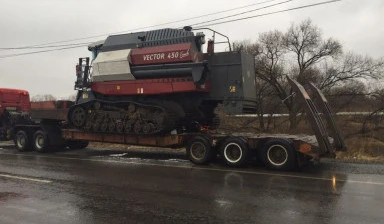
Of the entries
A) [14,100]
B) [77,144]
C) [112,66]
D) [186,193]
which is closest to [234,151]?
[186,193]

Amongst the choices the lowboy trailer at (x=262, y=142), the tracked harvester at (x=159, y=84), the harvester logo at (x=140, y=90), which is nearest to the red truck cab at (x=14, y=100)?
the lowboy trailer at (x=262, y=142)

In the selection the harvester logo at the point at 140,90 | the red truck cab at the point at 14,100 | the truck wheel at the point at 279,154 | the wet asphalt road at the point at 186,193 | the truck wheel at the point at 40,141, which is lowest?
the wet asphalt road at the point at 186,193

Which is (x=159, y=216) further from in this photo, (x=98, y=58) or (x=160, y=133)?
(x=98, y=58)

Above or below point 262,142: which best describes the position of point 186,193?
below

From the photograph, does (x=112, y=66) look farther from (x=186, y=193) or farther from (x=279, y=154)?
(x=186, y=193)

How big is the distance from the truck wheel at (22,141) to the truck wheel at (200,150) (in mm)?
7769

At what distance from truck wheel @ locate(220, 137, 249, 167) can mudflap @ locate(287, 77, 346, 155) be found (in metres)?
1.82

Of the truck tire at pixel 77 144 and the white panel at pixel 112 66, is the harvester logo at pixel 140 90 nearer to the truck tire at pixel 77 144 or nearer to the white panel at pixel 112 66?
the white panel at pixel 112 66

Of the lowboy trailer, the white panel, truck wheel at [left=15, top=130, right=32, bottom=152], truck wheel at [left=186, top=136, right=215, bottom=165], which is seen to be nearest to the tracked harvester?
the white panel

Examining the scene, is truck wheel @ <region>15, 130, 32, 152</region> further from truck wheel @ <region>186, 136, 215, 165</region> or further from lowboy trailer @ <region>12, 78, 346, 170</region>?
truck wheel @ <region>186, 136, 215, 165</region>

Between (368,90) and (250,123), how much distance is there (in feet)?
32.1

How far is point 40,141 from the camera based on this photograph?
53.7ft

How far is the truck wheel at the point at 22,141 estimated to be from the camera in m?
16.7

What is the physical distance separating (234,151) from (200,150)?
3.67ft
